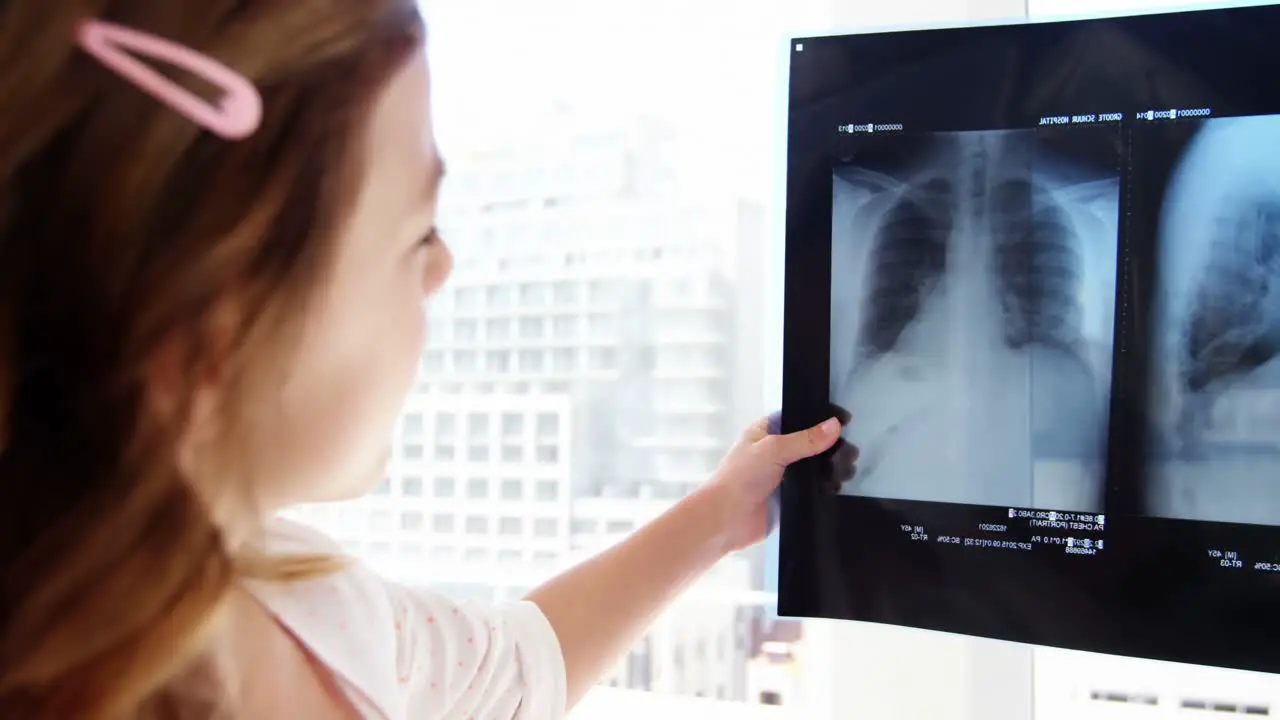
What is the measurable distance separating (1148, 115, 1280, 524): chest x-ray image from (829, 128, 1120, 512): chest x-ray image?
0.04 meters

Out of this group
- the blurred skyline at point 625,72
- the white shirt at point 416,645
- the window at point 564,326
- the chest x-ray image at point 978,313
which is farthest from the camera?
the window at point 564,326

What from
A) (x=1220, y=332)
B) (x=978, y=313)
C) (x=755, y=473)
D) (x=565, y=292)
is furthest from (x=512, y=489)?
(x=1220, y=332)

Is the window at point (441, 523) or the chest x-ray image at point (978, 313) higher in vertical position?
the chest x-ray image at point (978, 313)

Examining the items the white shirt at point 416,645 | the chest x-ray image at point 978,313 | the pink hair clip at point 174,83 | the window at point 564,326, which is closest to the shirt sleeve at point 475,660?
the white shirt at point 416,645

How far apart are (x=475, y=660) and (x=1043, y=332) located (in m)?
0.49

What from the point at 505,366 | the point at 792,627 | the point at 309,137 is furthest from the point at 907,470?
the point at 505,366

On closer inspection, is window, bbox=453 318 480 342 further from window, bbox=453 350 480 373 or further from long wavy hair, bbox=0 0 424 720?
long wavy hair, bbox=0 0 424 720

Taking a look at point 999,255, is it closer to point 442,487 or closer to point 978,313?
point 978,313

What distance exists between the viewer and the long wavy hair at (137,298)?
0.41 m

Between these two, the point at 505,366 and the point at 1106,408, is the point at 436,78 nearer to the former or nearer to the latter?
the point at 505,366

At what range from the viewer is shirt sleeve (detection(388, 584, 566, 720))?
71 centimetres

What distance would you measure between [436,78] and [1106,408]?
Result: 0.91m

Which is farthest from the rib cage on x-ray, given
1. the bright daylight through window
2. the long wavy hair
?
the long wavy hair

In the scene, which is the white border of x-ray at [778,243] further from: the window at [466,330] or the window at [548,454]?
the window at [466,330]
